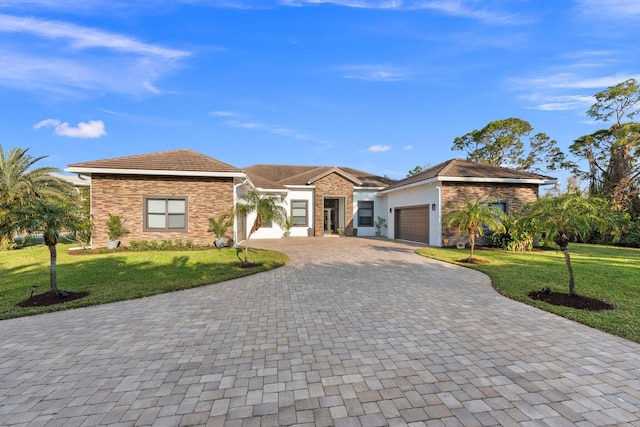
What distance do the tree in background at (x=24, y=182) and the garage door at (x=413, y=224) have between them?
19.4m

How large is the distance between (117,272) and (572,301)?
40.2ft

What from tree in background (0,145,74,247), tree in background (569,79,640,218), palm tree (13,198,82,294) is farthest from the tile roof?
→ tree in background (569,79,640,218)

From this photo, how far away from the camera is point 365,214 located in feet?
72.8

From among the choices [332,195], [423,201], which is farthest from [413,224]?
[332,195]

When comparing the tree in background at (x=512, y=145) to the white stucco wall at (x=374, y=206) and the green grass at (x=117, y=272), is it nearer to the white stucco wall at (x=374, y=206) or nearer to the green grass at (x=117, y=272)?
the white stucco wall at (x=374, y=206)

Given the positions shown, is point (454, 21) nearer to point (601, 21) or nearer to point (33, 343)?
point (601, 21)

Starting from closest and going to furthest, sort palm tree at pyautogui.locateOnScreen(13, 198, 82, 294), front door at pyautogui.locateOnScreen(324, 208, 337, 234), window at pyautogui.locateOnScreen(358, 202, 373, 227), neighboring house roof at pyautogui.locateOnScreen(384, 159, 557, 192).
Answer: palm tree at pyautogui.locateOnScreen(13, 198, 82, 294) < neighboring house roof at pyautogui.locateOnScreen(384, 159, 557, 192) < window at pyautogui.locateOnScreen(358, 202, 373, 227) < front door at pyautogui.locateOnScreen(324, 208, 337, 234)

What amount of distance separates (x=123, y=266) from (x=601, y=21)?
17.8 m

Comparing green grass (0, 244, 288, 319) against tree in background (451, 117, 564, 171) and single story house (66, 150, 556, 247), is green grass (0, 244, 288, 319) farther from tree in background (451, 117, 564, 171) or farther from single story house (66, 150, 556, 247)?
tree in background (451, 117, 564, 171)

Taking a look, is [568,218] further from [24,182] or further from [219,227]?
[24,182]

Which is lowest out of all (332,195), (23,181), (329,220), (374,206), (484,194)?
(329,220)

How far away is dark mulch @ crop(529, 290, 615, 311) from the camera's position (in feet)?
18.1

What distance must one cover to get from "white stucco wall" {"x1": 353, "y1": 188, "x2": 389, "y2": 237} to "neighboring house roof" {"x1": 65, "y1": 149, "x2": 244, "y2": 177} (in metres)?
10.9

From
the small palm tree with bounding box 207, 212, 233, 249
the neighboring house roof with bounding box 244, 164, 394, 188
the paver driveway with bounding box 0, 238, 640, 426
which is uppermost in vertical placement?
the neighboring house roof with bounding box 244, 164, 394, 188
